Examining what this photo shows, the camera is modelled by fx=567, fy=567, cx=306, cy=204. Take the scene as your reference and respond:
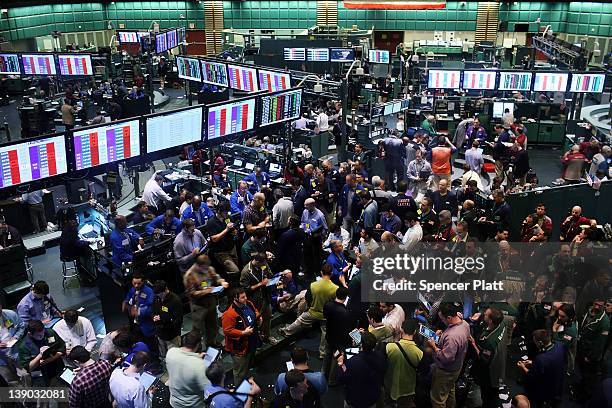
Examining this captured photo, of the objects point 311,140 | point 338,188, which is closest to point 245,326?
point 338,188

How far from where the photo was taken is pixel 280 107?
11.5 meters

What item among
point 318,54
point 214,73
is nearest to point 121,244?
point 214,73

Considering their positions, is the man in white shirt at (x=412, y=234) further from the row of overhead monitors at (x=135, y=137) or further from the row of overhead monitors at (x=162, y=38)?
the row of overhead monitors at (x=162, y=38)

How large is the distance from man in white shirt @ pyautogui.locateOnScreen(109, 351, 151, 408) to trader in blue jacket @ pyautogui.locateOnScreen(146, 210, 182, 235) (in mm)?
3030

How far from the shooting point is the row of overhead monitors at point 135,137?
8000 millimetres

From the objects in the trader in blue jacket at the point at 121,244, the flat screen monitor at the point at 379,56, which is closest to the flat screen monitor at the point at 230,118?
the trader in blue jacket at the point at 121,244

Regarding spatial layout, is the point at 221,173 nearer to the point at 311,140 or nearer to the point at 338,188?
the point at 338,188

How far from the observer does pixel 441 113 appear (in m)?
16.8

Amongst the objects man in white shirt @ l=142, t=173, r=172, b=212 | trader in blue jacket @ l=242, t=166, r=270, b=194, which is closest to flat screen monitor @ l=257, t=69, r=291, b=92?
trader in blue jacket @ l=242, t=166, r=270, b=194

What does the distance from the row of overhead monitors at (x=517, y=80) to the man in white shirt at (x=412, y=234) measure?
9.59 m

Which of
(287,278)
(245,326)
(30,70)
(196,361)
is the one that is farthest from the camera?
(30,70)

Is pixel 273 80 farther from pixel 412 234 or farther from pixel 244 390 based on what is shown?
pixel 244 390

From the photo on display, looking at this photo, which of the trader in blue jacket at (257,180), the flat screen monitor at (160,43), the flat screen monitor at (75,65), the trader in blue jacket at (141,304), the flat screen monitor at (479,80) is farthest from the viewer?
the flat screen monitor at (160,43)

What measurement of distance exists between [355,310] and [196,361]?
6.96 feet
